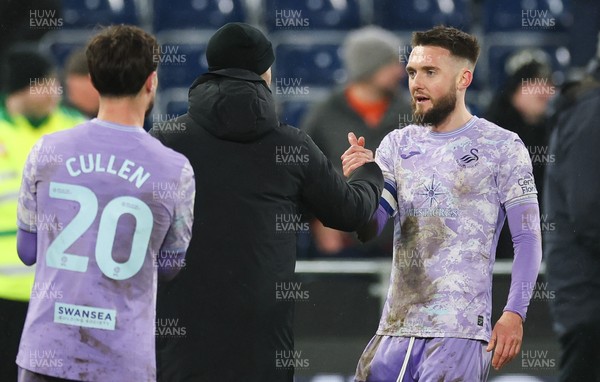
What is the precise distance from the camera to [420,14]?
7.26 metres

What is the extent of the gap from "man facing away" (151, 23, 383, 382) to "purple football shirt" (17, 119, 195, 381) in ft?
1.60

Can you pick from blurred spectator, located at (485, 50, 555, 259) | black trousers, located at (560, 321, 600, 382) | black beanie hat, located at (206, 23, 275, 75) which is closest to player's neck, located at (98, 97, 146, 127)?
black beanie hat, located at (206, 23, 275, 75)

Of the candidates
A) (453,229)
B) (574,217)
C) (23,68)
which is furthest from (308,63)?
(453,229)

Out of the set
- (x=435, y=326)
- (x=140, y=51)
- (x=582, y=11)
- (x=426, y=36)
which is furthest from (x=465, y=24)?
Result: (x=140, y=51)

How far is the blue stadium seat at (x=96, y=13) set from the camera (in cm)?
700

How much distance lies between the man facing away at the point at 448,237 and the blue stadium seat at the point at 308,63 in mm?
2995

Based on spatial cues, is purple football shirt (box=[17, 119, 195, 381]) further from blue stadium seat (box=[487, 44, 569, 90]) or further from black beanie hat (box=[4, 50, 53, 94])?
blue stadium seat (box=[487, 44, 569, 90])

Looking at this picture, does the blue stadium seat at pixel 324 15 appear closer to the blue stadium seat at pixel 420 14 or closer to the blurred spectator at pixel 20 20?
the blue stadium seat at pixel 420 14

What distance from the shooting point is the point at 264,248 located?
3.75 meters

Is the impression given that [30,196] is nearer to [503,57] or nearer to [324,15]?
[324,15]

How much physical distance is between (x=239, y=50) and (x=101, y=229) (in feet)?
3.09

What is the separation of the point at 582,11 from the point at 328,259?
206 centimetres

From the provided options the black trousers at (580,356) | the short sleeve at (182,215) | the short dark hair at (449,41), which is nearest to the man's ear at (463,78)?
the short dark hair at (449,41)

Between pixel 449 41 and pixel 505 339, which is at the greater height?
pixel 449 41
